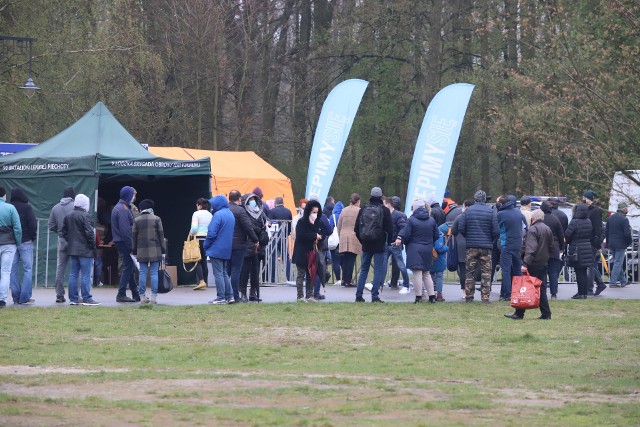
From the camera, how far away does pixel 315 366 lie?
1159 cm

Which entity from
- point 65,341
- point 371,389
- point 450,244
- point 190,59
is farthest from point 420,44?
point 371,389

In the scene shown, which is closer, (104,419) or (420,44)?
(104,419)

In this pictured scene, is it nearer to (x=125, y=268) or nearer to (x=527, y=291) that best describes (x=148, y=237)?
(x=125, y=268)

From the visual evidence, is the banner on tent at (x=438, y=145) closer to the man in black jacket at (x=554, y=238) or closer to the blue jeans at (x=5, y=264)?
the man in black jacket at (x=554, y=238)

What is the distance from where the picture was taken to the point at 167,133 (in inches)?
1511

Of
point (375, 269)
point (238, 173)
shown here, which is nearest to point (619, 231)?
point (375, 269)

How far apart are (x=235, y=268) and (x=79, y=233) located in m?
2.50

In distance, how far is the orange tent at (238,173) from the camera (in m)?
29.9

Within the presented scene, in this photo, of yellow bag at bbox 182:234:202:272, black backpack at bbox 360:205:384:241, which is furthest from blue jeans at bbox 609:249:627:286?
yellow bag at bbox 182:234:202:272

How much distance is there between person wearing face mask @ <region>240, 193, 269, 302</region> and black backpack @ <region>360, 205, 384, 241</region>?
61.3 inches

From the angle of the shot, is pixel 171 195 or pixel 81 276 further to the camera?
pixel 171 195

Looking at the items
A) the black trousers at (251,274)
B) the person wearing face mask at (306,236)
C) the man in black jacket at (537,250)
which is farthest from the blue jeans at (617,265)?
the black trousers at (251,274)

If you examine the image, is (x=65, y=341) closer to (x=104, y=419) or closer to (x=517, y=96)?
(x=104, y=419)

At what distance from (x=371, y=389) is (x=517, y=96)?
2951cm
